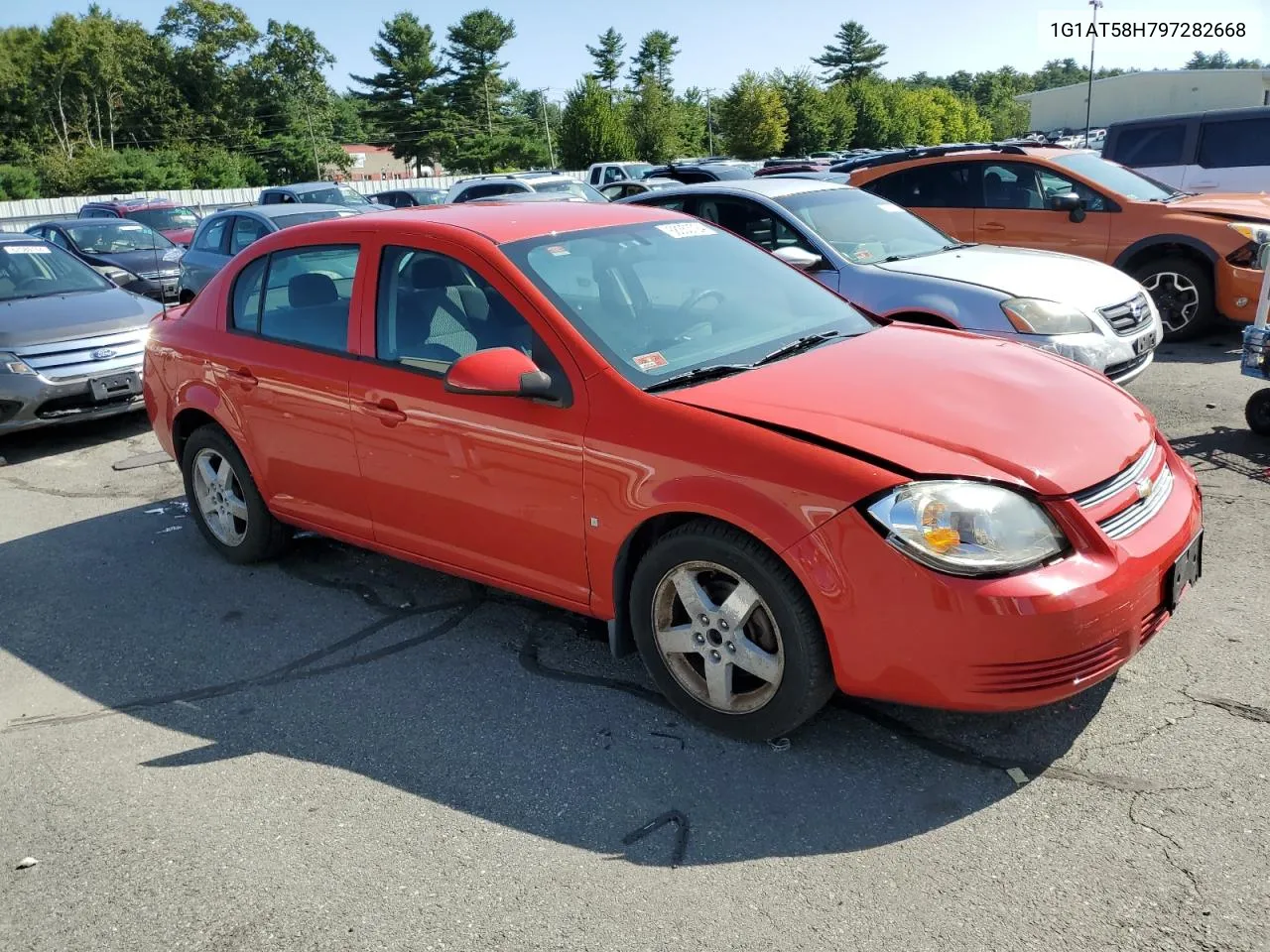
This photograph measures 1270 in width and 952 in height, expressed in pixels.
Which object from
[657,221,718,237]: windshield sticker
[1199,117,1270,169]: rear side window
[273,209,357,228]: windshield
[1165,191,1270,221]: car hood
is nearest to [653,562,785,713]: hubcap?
[657,221,718,237]: windshield sticker

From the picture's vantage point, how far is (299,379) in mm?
4609

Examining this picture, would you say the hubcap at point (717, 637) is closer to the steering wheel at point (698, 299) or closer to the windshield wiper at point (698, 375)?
the windshield wiper at point (698, 375)

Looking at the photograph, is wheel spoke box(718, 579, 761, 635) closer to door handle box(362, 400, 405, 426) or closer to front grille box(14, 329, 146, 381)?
door handle box(362, 400, 405, 426)

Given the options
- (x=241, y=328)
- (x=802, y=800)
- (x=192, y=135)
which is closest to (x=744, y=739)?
(x=802, y=800)

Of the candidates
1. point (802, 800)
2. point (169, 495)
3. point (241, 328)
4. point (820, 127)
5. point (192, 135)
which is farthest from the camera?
point (192, 135)

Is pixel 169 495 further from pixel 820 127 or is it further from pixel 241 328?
pixel 820 127

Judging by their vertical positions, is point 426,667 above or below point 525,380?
below

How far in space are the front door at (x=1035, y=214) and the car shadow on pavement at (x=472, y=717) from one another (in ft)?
23.6

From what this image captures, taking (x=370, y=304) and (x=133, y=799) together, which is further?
(x=370, y=304)

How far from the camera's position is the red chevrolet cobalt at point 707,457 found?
9.80ft

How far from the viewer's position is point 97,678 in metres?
4.31

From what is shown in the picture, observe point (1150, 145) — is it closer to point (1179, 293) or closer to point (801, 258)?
point (1179, 293)

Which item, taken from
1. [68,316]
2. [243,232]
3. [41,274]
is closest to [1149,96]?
[243,232]

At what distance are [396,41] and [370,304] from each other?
8777 centimetres
